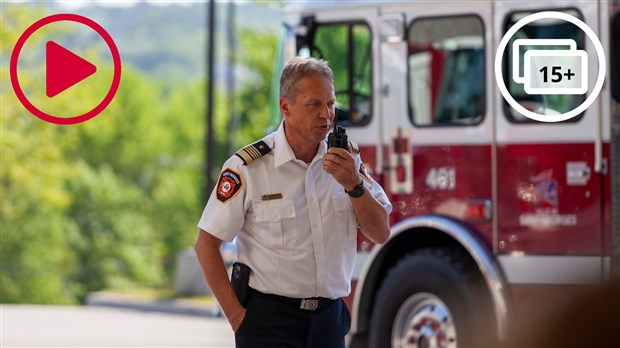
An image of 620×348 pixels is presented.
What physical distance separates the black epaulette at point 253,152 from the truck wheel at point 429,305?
341cm

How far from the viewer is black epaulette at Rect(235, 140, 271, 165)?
4371mm

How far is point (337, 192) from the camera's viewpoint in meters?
4.39

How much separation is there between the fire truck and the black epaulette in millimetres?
3131

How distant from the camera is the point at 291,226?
4355mm

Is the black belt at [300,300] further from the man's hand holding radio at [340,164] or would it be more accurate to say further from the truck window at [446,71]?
the truck window at [446,71]

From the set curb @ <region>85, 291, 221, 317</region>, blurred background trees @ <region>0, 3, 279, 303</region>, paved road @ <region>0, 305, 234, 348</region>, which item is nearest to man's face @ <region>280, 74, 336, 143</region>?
paved road @ <region>0, 305, 234, 348</region>

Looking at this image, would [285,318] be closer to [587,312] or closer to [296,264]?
[296,264]

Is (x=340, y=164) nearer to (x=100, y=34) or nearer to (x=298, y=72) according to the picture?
(x=298, y=72)

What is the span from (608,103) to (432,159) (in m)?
1.11

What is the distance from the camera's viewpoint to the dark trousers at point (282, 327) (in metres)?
4.31

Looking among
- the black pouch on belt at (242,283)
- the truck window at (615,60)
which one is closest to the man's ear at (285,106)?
the black pouch on belt at (242,283)

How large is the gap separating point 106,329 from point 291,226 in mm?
10887

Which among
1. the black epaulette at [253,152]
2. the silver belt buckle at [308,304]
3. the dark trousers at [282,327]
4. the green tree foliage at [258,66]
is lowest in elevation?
the dark trousers at [282,327]

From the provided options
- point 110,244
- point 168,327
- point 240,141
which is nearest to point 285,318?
point 168,327
